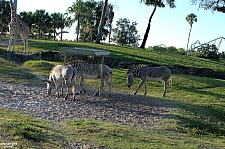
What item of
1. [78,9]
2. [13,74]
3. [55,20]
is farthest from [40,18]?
[13,74]

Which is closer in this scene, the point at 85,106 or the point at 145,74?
the point at 85,106

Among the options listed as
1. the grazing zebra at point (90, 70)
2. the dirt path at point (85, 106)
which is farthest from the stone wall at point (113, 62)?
the grazing zebra at point (90, 70)

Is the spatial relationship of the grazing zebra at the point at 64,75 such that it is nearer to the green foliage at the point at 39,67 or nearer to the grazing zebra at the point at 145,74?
the grazing zebra at the point at 145,74

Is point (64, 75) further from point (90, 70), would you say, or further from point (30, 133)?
point (30, 133)

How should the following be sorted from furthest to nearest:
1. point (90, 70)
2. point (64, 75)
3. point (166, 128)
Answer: point (90, 70), point (64, 75), point (166, 128)

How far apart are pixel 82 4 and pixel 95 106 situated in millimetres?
42040

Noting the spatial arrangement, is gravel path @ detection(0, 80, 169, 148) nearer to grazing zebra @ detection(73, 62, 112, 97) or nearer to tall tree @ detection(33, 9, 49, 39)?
grazing zebra @ detection(73, 62, 112, 97)

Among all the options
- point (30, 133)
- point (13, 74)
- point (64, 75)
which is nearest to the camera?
point (30, 133)

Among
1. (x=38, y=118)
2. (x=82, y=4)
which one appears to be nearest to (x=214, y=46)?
(x=82, y=4)

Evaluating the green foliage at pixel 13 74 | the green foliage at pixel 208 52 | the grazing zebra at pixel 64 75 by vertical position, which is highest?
the green foliage at pixel 208 52

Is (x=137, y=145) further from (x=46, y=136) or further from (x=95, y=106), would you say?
(x=95, y=106)

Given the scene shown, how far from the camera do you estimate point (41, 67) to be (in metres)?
20.4

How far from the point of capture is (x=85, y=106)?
41.7 feet

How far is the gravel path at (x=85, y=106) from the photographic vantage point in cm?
1136
